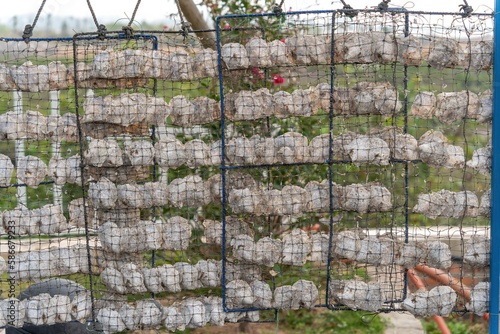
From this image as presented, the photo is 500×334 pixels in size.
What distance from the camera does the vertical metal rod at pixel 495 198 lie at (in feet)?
10.8

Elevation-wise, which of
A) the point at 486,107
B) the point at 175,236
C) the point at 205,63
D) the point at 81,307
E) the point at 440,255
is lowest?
the point at 81,307

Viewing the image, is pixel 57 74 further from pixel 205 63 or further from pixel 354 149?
pixel 354 149

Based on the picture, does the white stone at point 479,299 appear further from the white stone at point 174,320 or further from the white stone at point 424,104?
the white stone at point 174,320

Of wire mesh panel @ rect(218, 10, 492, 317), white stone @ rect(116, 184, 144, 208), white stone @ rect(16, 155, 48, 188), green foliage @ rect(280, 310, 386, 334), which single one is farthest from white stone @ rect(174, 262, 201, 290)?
green foliage @ rect(280, 310, 386, 334)

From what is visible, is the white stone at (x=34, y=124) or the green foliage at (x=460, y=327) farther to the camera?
the green foliage at (x=460, y=327)

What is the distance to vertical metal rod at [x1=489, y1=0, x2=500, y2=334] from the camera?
3.31m

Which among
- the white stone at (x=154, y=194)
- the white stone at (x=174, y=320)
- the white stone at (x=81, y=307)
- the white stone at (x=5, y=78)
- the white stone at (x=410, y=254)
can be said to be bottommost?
the white stone at (x=174, y=320)

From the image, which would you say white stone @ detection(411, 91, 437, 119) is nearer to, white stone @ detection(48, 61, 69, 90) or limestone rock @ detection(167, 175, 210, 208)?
limestone rock @ detection(167, 175, 210, 208)

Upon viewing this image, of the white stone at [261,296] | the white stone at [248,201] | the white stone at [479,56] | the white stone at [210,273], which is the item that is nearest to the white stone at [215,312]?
the white stone at [210,273]

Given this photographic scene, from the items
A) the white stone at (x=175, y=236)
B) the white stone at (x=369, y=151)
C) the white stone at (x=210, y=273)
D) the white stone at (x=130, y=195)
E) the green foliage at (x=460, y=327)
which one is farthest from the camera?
the green foliage at (x=460, y=327)

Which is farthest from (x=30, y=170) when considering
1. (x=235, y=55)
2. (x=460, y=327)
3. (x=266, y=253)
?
(x=460, y=327)

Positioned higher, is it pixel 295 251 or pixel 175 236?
pixel 175 236

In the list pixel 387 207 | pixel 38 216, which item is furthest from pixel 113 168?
pixel 387 207

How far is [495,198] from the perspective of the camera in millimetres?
3352
